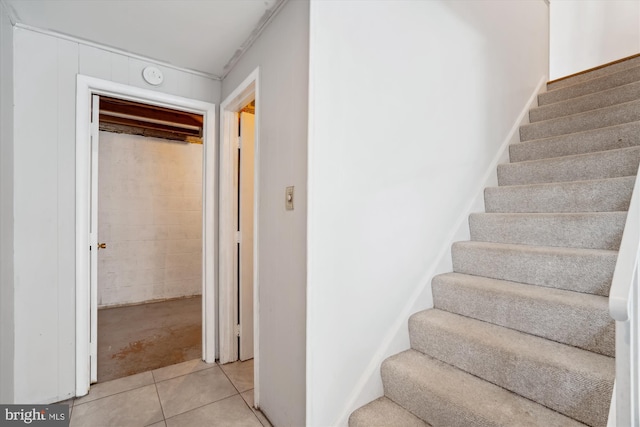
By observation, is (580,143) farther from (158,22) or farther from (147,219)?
(147,219)

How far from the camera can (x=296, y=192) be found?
1565 millimetres

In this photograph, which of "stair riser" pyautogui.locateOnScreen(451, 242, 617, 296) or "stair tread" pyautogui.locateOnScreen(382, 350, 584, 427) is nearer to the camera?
"stair tread" pyautogui.locateOnScreen(382, 350, 584, 427)

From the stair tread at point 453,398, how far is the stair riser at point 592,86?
281cm

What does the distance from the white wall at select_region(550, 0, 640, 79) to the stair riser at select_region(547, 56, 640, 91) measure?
605mm

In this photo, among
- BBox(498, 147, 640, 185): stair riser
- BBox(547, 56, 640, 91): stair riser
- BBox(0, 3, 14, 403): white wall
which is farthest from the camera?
BBox(547, 56, 640, 91): stair riser

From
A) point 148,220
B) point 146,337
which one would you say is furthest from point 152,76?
point 148,220

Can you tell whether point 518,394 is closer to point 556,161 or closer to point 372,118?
point 372,118

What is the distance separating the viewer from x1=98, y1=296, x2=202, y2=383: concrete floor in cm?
254

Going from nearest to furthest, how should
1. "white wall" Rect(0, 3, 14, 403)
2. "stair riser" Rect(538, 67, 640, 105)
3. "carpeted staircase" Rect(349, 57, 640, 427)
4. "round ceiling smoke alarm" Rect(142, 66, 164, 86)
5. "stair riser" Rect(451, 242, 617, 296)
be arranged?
"carpeted staircase" Rect(349, 57, 640, 427), "stair riser" Rect(451, 242, 617, 296), "white wall" Rect(0, 3, 14, 403), "round ceiling smoke alarm" Rect(142, 66, 164, 86), "stair riser" Rect(538, 67, 640, 105)

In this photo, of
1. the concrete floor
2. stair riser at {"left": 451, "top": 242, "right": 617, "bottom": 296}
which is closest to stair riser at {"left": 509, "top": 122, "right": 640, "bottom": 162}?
stair riser at {"left": 451, "top": 242, "right": 617, "bottom": 296}

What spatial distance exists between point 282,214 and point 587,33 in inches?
175

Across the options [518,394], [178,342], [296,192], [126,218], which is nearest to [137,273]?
[126,218]

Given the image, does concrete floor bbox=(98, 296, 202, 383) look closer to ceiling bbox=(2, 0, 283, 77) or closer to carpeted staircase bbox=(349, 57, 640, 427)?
carpeted staircase bbox=(349, 57, 640, 427)

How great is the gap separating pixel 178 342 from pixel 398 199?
8.69 ft
